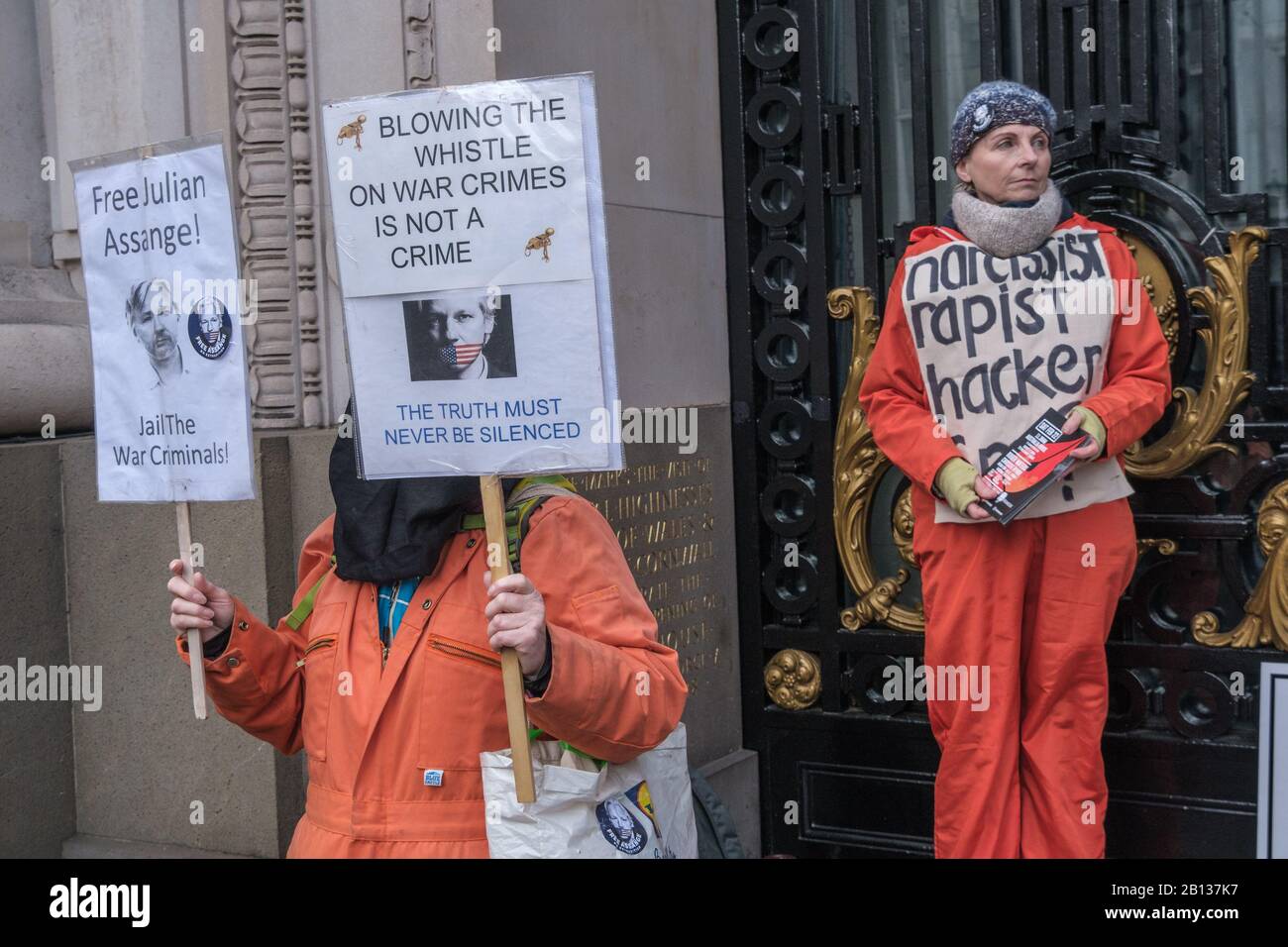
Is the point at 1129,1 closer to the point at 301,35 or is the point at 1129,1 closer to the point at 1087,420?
the point at 1087,420

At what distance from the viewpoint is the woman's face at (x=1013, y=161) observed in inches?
164

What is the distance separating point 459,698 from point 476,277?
756mm

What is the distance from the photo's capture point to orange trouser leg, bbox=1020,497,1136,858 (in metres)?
4.16

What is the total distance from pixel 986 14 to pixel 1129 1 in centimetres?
46

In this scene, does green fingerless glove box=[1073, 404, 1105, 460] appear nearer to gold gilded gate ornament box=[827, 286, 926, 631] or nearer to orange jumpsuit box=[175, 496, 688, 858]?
gold gilded gate ornament box=[827, 286, 926, 631]

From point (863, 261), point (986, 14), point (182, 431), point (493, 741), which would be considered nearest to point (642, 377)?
point (863, 261)

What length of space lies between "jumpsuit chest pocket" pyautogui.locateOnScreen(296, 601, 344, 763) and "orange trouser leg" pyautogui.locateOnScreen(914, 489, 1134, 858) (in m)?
2.03

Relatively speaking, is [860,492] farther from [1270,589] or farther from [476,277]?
[476,277]

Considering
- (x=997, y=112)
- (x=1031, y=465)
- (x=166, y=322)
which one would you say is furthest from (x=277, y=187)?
(x=1031, y=465)

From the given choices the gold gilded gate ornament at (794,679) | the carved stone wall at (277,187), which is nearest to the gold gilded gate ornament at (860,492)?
the gold gilded gate ornament at (794,679)

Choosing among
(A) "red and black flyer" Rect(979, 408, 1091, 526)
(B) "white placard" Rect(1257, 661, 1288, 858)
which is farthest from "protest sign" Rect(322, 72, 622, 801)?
(A) "red and black flyer" Rect(979, 408, 1091, 526)

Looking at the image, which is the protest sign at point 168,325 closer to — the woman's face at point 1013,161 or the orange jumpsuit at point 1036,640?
the orange jumpsuit at point 1036,640

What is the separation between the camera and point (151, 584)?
484 centimetres

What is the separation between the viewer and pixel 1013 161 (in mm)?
4160
